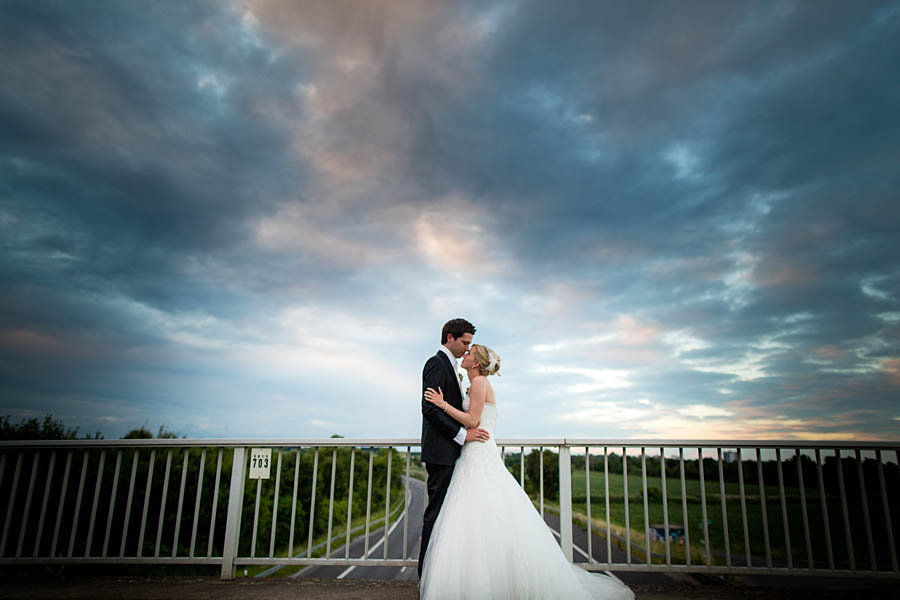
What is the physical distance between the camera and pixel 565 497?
3.52 metres

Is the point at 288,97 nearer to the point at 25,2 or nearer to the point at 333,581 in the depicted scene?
the point at 25,2

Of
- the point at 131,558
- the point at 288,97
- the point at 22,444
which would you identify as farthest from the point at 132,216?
the point at 131,558

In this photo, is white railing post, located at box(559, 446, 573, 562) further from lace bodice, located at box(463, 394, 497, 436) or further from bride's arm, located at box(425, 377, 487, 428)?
bride's arm, located at box(425, 377, 487, 428)

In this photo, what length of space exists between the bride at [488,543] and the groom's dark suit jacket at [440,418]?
0.17ft

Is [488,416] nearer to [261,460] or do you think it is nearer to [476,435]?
[476,435]

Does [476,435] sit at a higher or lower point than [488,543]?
higher

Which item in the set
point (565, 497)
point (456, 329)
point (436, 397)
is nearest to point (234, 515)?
point (436, 397)

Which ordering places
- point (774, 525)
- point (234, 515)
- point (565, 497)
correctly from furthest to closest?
point (774, 525) → point (234, 515) → point (565, 497)

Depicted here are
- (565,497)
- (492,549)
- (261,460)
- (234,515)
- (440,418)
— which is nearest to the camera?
(492,549)

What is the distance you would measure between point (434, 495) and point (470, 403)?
2.21ft

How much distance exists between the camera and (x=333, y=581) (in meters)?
3.56

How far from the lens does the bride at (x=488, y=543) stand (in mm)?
2430

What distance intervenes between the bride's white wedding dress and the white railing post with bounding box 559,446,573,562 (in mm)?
522

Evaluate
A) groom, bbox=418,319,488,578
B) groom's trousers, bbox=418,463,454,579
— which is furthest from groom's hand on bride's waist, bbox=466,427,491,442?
groom's trousers, bbox=418,463,454,579
